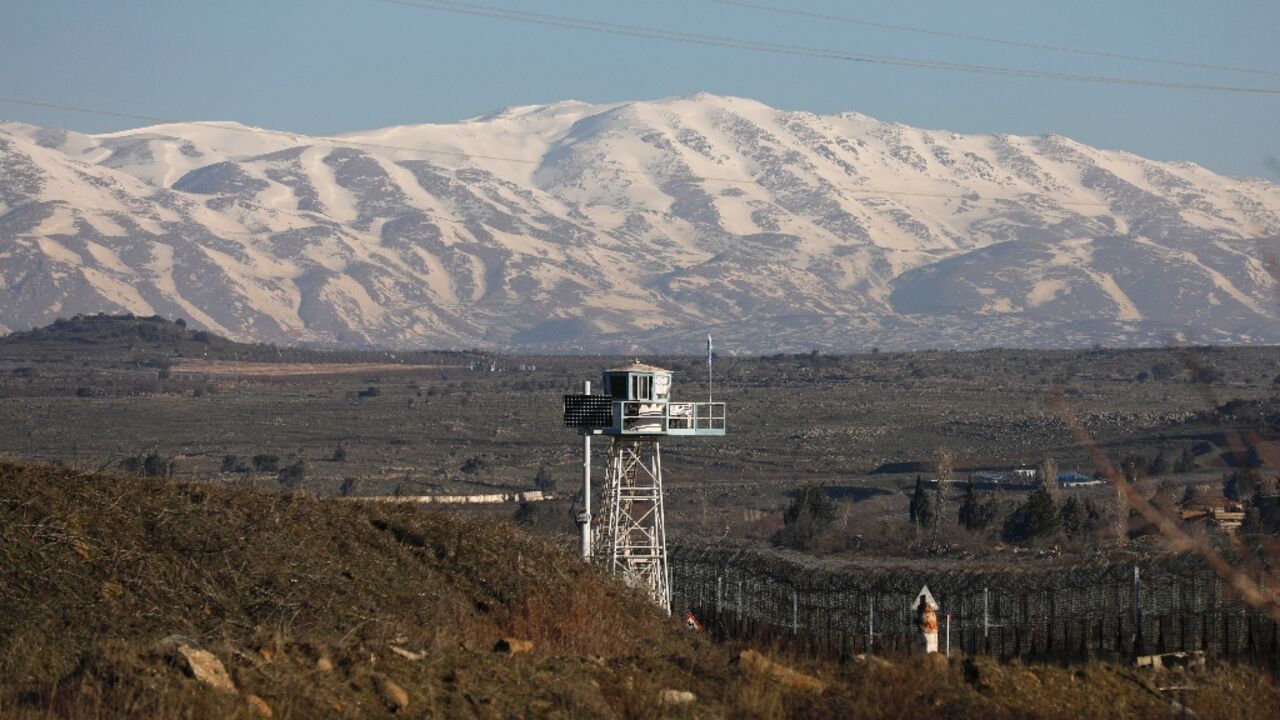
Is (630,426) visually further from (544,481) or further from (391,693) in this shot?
(544,481)

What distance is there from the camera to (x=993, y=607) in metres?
40.1

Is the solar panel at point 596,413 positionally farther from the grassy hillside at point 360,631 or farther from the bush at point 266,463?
the bush at point 266,463

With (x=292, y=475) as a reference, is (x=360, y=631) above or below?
above

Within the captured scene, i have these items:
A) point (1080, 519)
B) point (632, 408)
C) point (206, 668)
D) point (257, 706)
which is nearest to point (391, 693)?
point (257, 706)

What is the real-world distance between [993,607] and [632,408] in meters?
8.21

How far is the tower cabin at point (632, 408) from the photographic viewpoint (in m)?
39.8

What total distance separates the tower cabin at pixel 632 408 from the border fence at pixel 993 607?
343cm

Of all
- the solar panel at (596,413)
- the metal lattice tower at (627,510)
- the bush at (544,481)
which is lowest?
the bush at (544,481)

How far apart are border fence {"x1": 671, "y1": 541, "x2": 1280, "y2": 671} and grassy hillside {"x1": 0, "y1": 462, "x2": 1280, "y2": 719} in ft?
18.7

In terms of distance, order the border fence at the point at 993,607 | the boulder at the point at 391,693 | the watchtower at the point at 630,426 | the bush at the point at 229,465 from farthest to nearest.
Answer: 1. the bush at the point at 229,465
2. the watchtower at the point at 630,426
3. the border fence at the point at 993,607
4. the boulder at the point at 391,693

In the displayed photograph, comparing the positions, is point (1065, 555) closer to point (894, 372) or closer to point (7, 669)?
point (7, 669)

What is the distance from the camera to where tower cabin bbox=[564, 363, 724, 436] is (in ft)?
131

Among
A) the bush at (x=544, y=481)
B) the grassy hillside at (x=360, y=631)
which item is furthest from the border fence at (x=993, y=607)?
the bush at (x=544, y=481)

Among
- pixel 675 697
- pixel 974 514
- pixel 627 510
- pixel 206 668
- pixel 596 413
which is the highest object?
pixel 596 413
